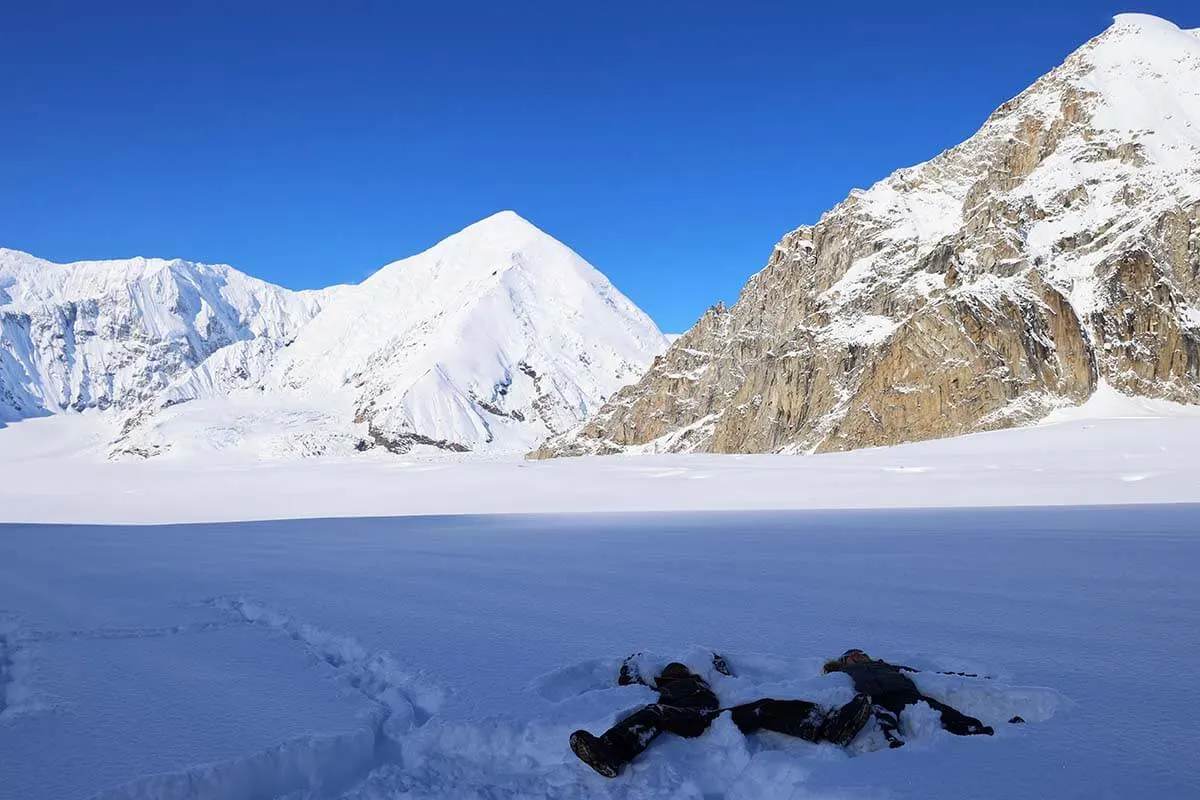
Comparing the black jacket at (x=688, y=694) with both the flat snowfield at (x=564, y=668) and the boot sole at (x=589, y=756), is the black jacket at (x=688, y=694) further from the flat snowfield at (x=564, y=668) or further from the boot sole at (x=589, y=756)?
the boot sole at (x=589, y=756)

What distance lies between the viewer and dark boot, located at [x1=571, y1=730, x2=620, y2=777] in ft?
13.1

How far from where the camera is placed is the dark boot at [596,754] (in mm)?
3998

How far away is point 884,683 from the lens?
4.45 m

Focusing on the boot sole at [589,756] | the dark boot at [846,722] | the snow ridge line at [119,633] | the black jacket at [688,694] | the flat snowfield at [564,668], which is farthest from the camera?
the snow ridge line at [119,633]

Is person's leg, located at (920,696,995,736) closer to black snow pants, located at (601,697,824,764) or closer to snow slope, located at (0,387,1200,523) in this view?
black snow pants, located at (601,697,824,764)

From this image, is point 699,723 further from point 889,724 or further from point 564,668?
point 564,668

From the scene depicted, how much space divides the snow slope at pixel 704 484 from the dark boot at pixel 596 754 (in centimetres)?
1747

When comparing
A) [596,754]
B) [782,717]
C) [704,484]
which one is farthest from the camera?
[704,484]

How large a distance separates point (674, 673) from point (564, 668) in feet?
2.41

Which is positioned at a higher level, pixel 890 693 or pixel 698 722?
pixel 890 693

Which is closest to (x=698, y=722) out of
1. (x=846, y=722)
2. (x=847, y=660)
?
(x=846, y=722)

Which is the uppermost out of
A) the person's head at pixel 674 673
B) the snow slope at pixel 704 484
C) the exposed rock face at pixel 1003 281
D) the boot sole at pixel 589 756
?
the exposed rock face at pixel 1003 281

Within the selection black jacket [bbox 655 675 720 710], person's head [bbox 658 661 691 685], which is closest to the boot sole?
black jacket [bbox 655 675 720 710]

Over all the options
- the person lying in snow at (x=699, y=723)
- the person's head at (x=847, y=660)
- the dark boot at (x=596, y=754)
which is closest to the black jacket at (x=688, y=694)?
the person lying in snow at (x=699, y=723)
